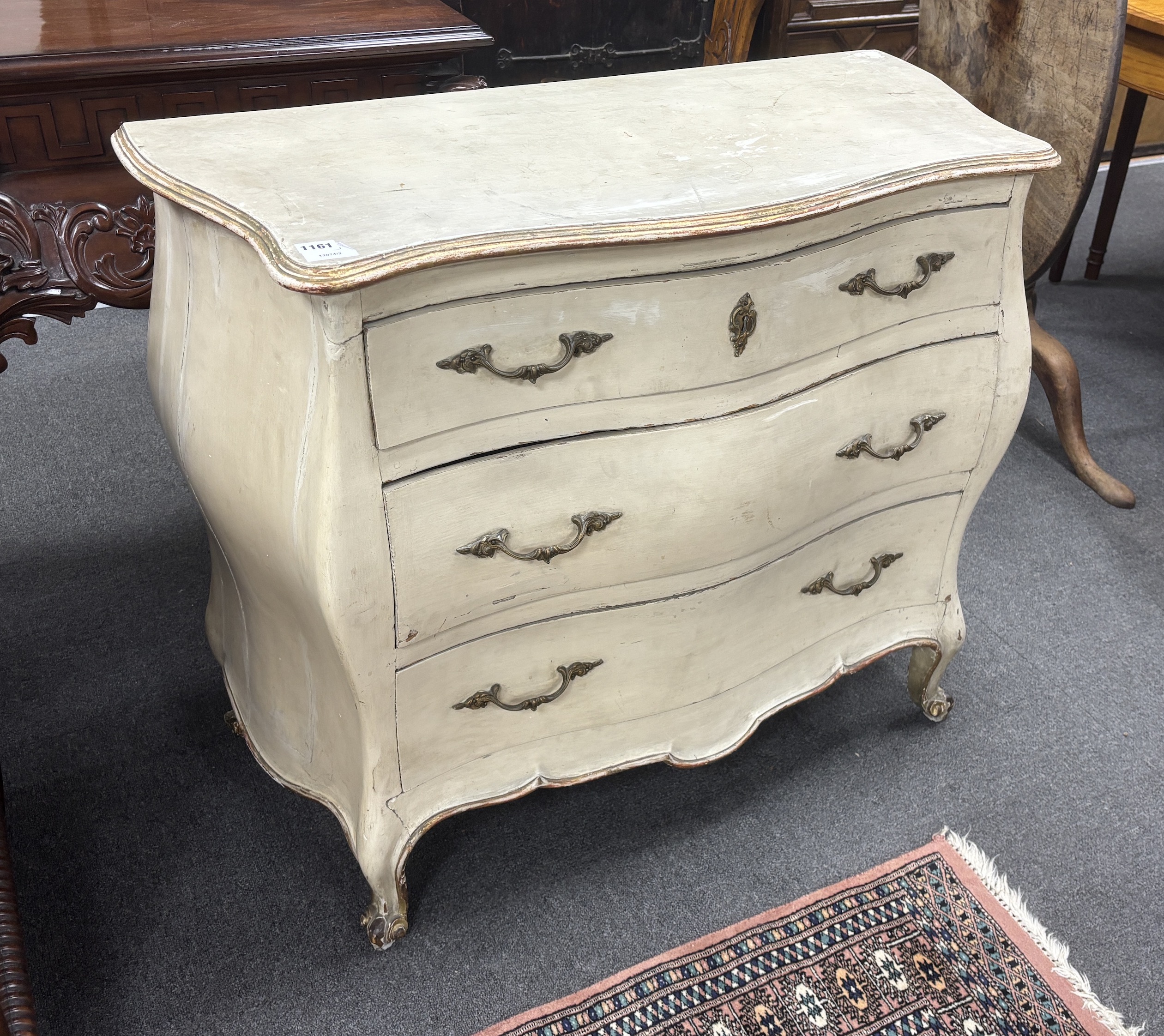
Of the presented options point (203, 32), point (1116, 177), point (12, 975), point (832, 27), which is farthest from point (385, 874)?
point (832, 27)

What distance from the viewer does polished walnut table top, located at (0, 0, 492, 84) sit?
1.29 m

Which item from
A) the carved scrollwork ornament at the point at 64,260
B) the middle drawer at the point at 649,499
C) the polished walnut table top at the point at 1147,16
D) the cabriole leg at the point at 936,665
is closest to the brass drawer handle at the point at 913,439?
the middle drawer at the point at 649,499

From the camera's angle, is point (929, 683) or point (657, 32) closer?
point (929, 683)

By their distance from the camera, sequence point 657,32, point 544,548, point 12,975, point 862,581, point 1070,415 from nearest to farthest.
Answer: point 12,975 → point 544,548 → point 862,581 → point 1070,415 → point 657,32

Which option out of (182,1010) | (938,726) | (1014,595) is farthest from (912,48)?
(182,1010)

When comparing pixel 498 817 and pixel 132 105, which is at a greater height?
pixel 132 105

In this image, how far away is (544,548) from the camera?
1.16 meters

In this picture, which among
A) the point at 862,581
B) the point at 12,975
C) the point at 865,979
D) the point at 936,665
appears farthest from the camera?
the point at 936,665

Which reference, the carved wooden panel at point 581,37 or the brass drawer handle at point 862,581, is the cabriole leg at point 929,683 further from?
the carved wooden panel at point 581,37

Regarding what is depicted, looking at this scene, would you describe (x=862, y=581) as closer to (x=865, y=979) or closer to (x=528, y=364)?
(x=865, y=979)

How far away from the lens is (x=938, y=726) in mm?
1762

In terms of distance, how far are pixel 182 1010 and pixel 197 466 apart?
27.0 inches

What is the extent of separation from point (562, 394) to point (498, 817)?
762mm

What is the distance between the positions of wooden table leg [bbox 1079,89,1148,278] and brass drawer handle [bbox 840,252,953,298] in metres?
1.88
